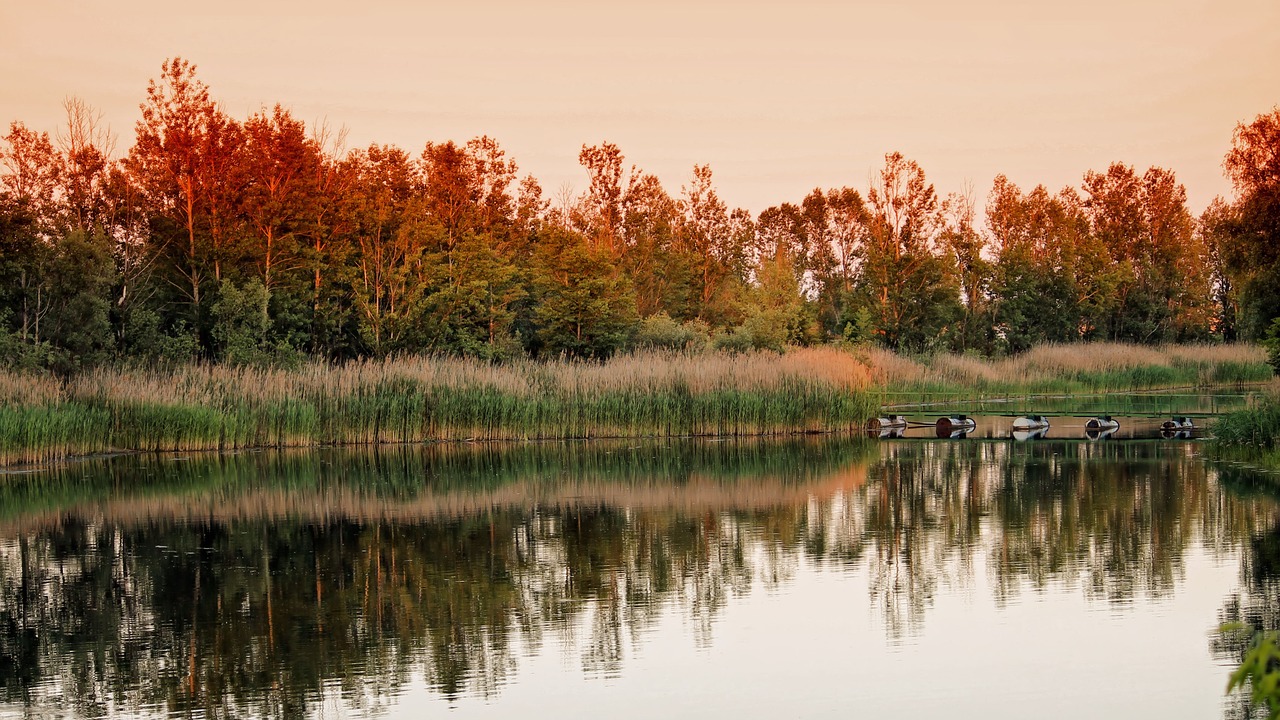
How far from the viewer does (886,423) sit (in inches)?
1140

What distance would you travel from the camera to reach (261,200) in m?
36.0

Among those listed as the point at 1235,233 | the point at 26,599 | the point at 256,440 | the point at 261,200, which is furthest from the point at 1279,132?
the point at 26,599

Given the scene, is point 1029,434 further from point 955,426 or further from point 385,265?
point 385,265

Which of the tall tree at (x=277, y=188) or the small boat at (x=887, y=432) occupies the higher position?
the tall tree at (x=277, y=188)

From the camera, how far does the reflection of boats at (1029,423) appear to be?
90.7 ft

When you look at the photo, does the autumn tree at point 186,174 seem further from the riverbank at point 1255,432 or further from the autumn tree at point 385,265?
the riverbank at point 1255,432

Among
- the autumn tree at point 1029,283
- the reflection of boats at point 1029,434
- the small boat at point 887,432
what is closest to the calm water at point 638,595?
the reflection of boats at point 1029,434

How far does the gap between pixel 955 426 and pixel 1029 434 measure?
222cm

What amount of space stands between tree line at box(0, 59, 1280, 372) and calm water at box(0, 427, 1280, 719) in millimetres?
12796

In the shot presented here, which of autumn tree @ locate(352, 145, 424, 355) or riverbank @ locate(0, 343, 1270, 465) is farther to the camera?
autumn tree @ locate(352, 145, 424, 355)

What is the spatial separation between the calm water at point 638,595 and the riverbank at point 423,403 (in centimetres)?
475

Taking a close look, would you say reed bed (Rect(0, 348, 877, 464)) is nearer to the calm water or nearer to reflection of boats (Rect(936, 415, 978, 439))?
reflection of boats (Rect(936, 415, 978, 439))

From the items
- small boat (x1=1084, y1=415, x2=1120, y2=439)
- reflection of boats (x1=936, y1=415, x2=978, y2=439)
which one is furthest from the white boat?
small boat (x1=1084, y1=415, x2=1120, y2=439)

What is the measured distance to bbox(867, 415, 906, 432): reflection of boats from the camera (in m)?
28.9
